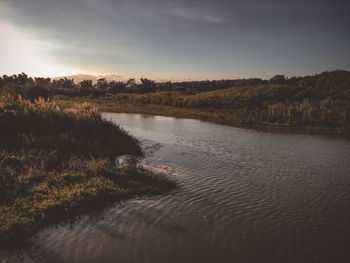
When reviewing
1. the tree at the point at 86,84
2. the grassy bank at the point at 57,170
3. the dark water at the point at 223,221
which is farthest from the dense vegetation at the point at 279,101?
the tree at the point at 86,84

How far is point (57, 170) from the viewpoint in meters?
9.11

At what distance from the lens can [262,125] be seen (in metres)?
27.7

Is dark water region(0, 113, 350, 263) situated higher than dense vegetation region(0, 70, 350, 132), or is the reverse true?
dense vegetation region(0, 70, 350, 132)

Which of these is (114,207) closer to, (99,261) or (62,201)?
(62,201)

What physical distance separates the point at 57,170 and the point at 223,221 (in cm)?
654

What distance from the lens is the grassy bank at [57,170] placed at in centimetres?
651

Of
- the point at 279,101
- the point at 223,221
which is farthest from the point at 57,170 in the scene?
the point at 279,101

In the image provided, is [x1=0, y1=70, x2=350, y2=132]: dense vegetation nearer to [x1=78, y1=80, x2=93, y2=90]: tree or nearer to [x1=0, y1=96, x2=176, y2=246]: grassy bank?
[x1=0, y1=96, x2=176, y2=246]: grassy bank

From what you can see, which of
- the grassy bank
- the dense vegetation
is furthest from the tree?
the grassy bank

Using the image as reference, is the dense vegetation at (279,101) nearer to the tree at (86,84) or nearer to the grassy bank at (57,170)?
the grassy bank at (57,170)

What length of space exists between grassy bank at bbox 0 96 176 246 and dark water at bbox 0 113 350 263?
579 mm

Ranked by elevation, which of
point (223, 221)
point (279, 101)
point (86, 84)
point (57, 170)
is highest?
point (86, 84)

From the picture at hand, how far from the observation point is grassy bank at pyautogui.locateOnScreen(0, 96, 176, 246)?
6.51 m

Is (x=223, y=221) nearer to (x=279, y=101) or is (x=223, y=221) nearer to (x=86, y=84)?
A: (x=279, y=101)
